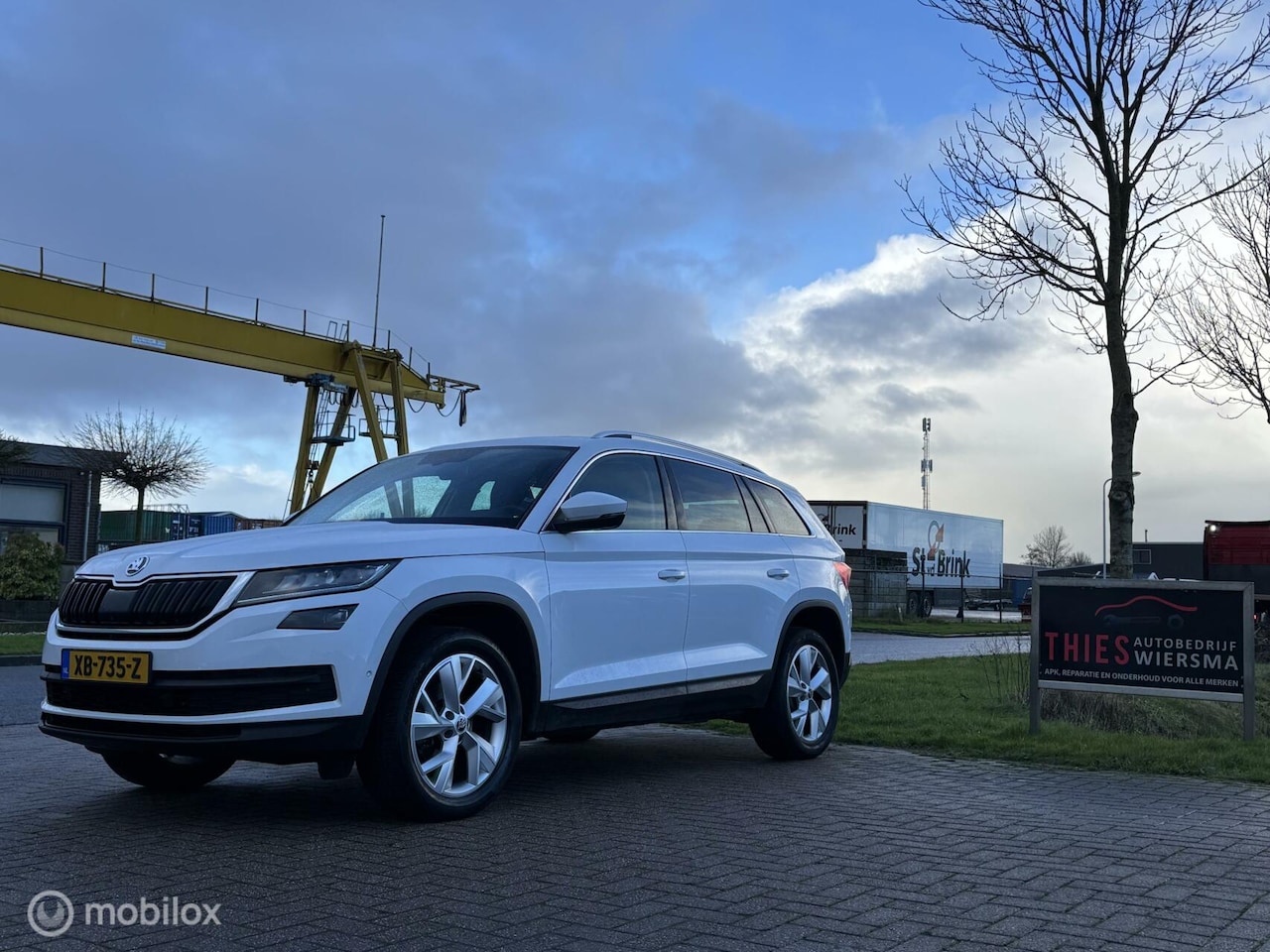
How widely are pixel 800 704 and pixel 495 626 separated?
2.77m

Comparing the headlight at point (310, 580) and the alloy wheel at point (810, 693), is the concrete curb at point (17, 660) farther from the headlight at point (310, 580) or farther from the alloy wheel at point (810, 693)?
the headlight at point (310, 580)

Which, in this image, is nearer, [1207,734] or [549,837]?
[549,837]

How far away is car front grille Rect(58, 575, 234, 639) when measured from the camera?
199 inches

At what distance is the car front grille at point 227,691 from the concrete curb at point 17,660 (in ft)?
45.9

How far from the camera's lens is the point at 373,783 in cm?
528

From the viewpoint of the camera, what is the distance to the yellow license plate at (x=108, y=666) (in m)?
5.09

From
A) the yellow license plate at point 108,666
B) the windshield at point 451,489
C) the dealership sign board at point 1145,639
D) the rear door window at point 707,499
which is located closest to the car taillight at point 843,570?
the rear door window at point 707,499

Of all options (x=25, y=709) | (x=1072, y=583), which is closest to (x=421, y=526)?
(x=1072, y=583)

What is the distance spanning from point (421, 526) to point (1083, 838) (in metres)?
3.30

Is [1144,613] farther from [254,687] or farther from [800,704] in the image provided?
[254,687]

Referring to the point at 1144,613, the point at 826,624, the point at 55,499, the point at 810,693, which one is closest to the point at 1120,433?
the point at 1144,613

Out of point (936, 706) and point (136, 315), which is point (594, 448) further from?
point (136, 315)

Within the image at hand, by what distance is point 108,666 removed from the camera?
17.1 ft

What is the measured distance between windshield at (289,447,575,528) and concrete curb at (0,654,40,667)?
12.6m
